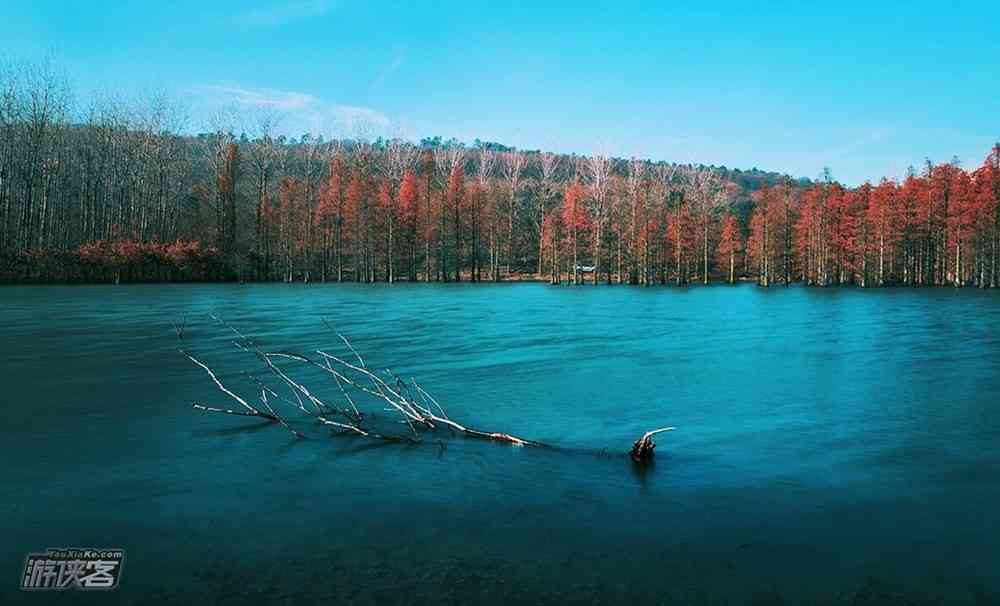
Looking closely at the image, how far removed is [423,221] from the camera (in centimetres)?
7956

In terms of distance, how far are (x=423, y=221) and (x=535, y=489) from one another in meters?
74.7

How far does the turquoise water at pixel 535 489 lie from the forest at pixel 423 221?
54.0m

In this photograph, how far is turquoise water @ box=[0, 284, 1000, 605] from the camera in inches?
179

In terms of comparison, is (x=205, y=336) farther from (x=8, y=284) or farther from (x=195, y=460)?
(x=8, y=284)

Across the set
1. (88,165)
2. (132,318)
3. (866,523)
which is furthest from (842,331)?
(88,165)

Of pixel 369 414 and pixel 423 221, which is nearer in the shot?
pixel 369 414

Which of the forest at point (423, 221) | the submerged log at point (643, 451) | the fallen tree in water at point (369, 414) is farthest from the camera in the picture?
the forest at point (423, 221)

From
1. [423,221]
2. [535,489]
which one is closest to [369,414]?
[535,489]

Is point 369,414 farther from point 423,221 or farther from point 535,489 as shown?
point 423,221

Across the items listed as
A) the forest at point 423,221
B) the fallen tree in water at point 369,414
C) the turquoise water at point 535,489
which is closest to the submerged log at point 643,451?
the fallen tree in water at point 369,414

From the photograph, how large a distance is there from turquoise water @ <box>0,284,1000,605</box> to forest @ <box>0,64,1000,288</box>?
2125 inches

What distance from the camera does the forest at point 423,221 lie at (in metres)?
63.8

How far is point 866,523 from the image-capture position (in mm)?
5672

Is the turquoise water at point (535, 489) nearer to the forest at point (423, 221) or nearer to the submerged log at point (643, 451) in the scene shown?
the submerged log at point (643, 451)
